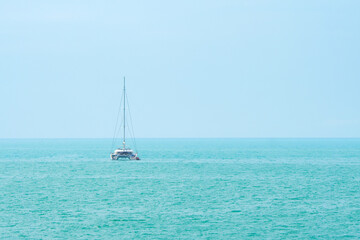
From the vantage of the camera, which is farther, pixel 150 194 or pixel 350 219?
pixel 150 194

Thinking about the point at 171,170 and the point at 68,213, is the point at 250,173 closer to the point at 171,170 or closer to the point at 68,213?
the point at 171,170

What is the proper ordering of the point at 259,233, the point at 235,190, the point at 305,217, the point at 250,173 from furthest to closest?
the point at 250,173, the point at 235,190, the point at 305,217, the point at 259,233

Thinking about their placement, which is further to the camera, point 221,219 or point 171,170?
point 171,170

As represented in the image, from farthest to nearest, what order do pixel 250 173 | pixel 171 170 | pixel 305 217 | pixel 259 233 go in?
pixel 171 170 → pixel 250 173 → pixel 305 217 → pixel 259 233

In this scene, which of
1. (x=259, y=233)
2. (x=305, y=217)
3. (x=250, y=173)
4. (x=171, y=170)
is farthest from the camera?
(x=171, y=170)

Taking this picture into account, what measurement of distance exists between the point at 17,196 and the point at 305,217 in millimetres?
30114

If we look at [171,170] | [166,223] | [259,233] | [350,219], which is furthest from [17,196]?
[171,170]

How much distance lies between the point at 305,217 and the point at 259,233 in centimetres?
718

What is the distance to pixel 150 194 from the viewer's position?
5925 centimetres

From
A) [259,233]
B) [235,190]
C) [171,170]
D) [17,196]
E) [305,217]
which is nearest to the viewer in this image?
[259,233]

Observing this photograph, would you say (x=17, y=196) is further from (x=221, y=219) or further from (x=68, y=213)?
(x=221, y=219)

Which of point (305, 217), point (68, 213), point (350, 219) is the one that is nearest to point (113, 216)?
point (68, 213)

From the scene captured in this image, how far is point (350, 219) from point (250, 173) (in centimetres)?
4323

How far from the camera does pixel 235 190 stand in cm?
6219
